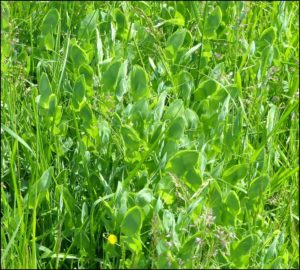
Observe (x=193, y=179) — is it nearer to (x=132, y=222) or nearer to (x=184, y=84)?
(x=132, y=222)

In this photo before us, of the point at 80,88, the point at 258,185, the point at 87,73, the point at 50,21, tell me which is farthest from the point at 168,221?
the point at 50,21

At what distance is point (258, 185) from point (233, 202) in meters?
0.12

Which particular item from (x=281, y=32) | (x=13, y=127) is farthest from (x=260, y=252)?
(x=281, y=32)

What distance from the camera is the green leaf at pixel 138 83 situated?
91.0 inches

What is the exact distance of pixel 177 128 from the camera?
7.07 ft

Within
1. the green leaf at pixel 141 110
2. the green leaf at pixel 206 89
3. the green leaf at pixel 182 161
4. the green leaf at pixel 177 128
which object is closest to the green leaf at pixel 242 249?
the green leaf at pixel 182 161

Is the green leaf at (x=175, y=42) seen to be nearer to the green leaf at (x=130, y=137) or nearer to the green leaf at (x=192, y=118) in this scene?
the green leaf at (x=192, y=118)

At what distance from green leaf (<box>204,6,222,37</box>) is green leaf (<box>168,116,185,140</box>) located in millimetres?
711

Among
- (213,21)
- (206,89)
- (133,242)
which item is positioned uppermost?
(213,21)

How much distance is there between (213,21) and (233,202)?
954 millimetres

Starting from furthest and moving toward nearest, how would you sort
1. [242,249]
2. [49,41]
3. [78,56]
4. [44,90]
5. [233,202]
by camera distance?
[49,41]
[78,56]
[44,90]
[233,202]
[242,249]

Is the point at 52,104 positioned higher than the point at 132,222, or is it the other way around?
the point at 52,104

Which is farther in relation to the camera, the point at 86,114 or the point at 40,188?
the point at 86,114

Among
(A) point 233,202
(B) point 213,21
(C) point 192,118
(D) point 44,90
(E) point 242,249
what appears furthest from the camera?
Answer: (B) point 213,21
